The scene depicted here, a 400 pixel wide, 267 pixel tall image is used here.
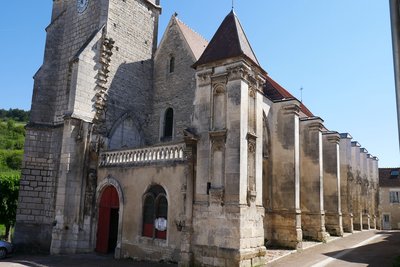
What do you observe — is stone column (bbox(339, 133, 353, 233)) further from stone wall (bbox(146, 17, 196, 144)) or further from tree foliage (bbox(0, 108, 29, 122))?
tree foliage (bbox(0, 108, 29, 122))

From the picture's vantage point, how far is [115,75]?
1619 cm

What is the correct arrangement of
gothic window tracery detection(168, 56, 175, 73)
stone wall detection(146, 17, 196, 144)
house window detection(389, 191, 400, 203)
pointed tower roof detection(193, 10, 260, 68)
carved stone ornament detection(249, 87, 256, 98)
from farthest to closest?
house window detection(389, 191, 400, 203)
gothic window tracery detection(168, 56, 175, 73)
stone wall detection(146, 17, 196, 144)
carved stone ornament detection(249, 87, 256, 98)
pointed tower roof detection(193, 10, 260, 68)

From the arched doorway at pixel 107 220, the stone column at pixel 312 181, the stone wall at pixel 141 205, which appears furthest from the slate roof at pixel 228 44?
the stone column at pixel 312 181

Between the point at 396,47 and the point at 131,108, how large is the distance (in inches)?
617

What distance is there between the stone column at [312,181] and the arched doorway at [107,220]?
8548 millimetres

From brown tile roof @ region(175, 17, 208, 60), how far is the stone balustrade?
20.8 feet

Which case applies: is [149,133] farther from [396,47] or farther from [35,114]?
[396,47]

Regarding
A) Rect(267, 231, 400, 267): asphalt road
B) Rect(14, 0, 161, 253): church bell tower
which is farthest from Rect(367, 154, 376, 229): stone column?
Rect(14, 0, 161, 253): church bell tower

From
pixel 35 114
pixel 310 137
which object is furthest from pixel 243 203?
pixel 35 114

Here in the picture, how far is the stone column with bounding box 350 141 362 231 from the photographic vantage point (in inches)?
911

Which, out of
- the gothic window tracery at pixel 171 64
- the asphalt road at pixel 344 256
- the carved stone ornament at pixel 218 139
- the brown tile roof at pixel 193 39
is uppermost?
the brown tile roof at pixel 193 39

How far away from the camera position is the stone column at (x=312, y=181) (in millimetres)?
15773

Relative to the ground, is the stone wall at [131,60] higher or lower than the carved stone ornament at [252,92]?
higher

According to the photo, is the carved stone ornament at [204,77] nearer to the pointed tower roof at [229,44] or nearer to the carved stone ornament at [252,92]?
the pointed tower roof at [229,44]
